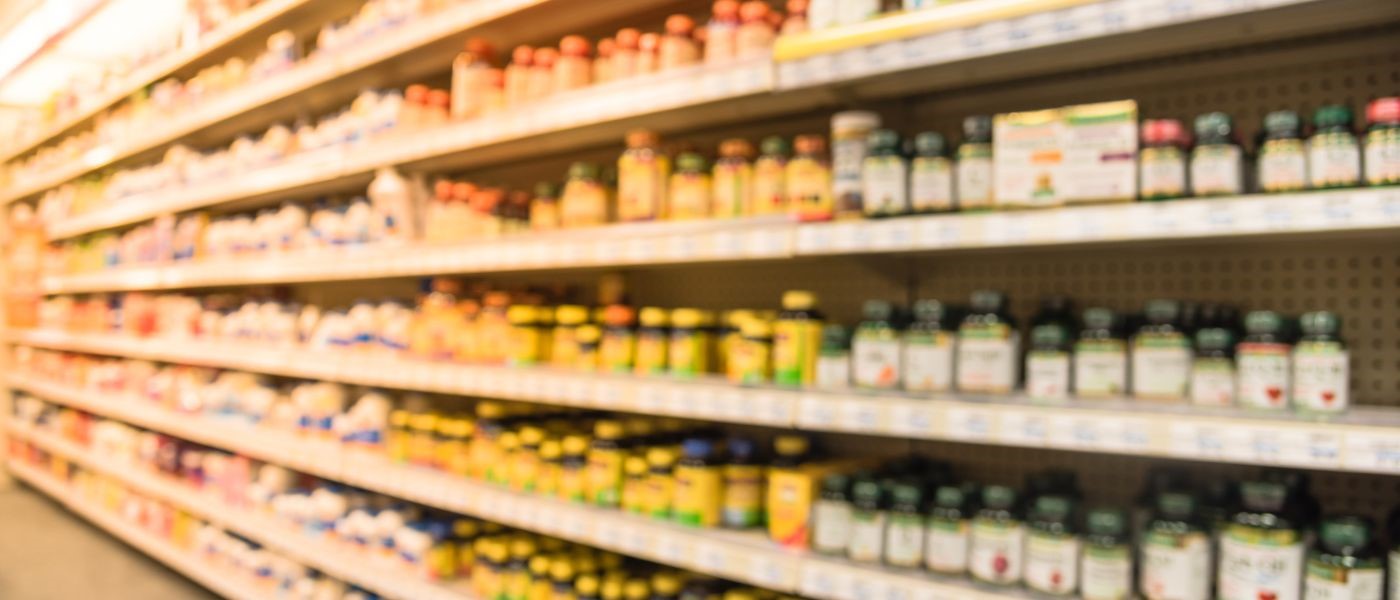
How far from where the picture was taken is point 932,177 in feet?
4.99

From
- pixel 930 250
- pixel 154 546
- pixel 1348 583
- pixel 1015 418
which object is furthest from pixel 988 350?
pixel 154 546

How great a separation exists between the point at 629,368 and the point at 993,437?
2.95ft

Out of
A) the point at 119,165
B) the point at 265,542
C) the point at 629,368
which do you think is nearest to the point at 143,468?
the point at 265,542

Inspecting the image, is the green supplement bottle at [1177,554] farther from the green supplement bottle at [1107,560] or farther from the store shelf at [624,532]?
the store shelf at [624,532]

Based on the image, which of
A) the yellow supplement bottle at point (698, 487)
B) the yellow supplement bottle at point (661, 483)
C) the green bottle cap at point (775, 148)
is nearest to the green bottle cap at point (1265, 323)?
the green bottle cap at point (775, 148)

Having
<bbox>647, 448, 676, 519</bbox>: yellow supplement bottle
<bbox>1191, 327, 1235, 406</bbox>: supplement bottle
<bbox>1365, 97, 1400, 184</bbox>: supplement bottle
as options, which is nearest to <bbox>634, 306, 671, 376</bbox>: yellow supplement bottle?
<bbox>647, 448, 676, 519</bbox>: yellow supplement bottle

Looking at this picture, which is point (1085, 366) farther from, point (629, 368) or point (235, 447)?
point (235, 447)

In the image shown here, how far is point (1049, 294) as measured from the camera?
1821 millimetres

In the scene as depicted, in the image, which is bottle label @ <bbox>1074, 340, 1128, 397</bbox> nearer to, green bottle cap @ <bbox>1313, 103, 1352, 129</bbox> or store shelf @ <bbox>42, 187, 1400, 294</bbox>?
store shelf @ <bbox>42, 187, 1400, 294</bbox>

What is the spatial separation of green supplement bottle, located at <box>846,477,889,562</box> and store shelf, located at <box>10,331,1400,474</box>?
108 mm

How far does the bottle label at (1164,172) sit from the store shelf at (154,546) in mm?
2986

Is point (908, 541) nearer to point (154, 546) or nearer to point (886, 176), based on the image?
point (886, 176)

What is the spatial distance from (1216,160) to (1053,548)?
631 millimetres

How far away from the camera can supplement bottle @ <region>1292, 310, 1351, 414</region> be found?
123 cm
